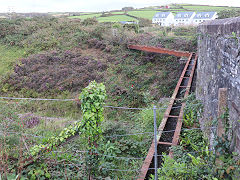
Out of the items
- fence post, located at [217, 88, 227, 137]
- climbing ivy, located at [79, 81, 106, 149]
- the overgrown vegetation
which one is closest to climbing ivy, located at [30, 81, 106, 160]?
climbing ivy, located at [79, 81, 106, 149]

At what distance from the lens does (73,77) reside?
1320 centimetres

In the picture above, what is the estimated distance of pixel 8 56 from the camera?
16.4 m

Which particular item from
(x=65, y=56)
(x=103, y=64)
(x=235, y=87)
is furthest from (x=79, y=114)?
(x=235, y=87)

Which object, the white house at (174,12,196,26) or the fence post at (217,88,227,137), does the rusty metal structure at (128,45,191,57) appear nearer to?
the fence post at (217,88,227,137)

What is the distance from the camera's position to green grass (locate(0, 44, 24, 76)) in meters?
14.9

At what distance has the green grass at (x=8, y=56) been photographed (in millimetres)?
14949

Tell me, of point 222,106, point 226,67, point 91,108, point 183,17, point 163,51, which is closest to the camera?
point 222,106

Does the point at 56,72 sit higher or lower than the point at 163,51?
lower

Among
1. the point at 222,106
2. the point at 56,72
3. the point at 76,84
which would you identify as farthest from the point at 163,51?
the point at 222,106

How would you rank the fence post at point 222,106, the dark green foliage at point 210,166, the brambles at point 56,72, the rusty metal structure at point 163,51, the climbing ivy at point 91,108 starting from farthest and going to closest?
the brambles at point 56,72
the rusty metal structure at point 163,51
the climbing ivy at point 91,108
the fence post at point 222,106
the dark green foliage at point 210,166

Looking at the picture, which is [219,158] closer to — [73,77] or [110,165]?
[110,165]

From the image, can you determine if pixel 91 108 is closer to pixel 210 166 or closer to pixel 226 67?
pixel 210 166

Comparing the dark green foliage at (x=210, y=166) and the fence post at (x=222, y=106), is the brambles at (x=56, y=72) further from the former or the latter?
the fence post at (x=222, y=106)

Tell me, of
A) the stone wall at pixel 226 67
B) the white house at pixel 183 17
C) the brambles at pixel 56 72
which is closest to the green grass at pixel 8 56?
the brambles at pixel 56 72
